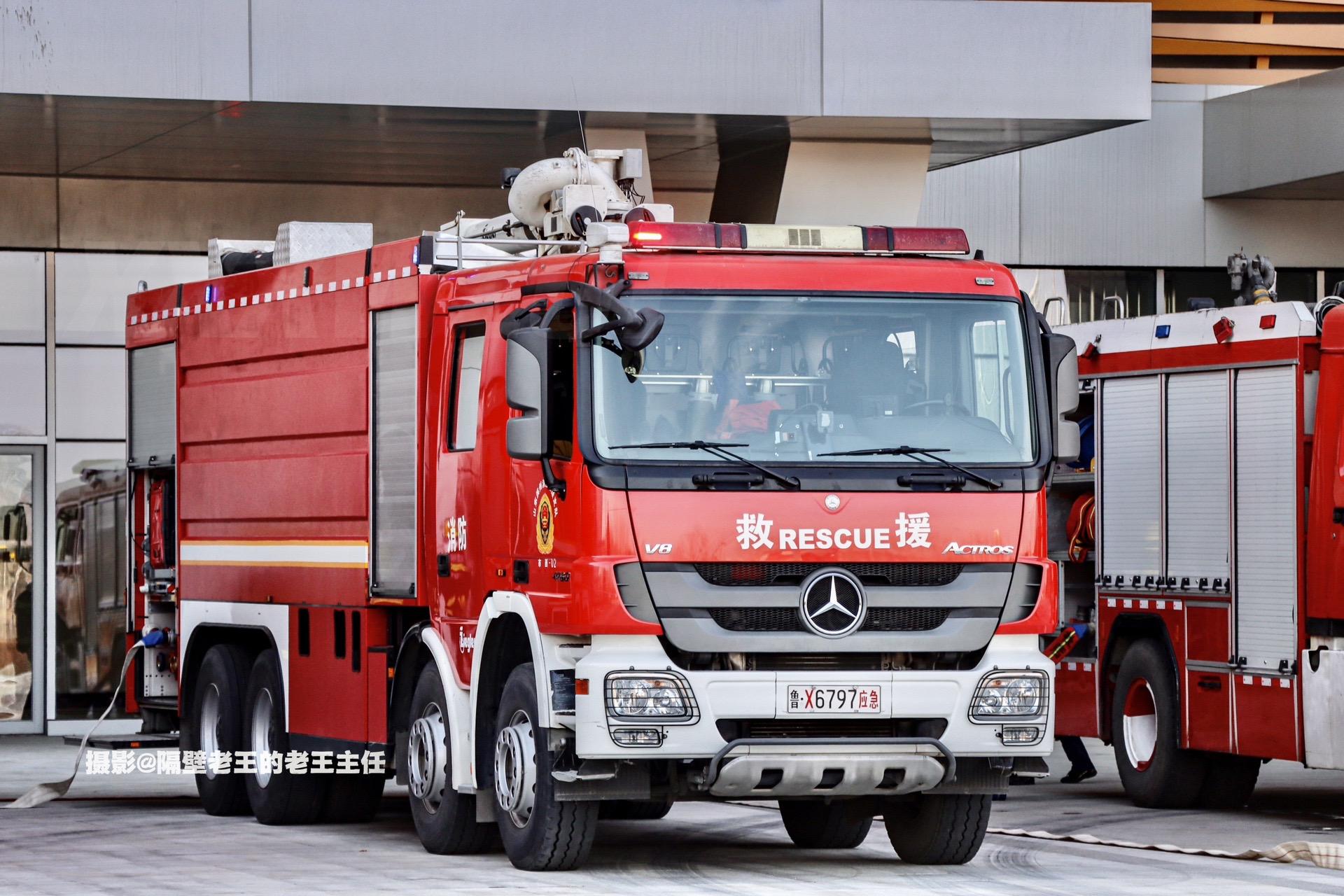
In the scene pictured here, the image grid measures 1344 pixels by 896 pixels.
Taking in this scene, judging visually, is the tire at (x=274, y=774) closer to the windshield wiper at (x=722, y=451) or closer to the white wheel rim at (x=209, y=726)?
the white wheel rim at (x=209, y=726)

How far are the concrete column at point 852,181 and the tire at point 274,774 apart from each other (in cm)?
665

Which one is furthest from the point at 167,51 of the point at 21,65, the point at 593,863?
the point at 593,863

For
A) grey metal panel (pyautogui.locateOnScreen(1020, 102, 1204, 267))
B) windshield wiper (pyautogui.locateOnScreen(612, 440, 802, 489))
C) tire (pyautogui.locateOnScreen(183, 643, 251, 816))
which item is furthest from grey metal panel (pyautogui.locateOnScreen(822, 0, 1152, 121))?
windshield wiper (pyautogui.locateOnScreen(612, 440, 802, 489))

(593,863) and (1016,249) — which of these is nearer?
(593,863)

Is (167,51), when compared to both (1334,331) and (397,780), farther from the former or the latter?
(1334,331)

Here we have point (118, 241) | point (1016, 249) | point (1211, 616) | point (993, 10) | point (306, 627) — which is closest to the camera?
point (306, 627)

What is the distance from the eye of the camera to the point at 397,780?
1265cm

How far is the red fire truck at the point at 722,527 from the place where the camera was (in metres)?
10.6

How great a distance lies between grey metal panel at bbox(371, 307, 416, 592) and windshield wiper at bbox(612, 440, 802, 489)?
84.8 inches

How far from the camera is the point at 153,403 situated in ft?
52.5

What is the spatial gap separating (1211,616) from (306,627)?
18.1 feet

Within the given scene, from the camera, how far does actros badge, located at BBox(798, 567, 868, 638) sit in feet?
35.2

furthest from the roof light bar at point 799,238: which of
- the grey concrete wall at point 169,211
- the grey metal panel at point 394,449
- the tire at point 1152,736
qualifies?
the grey concrete wall at point 169,211

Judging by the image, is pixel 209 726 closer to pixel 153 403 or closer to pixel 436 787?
pixel 153 403
